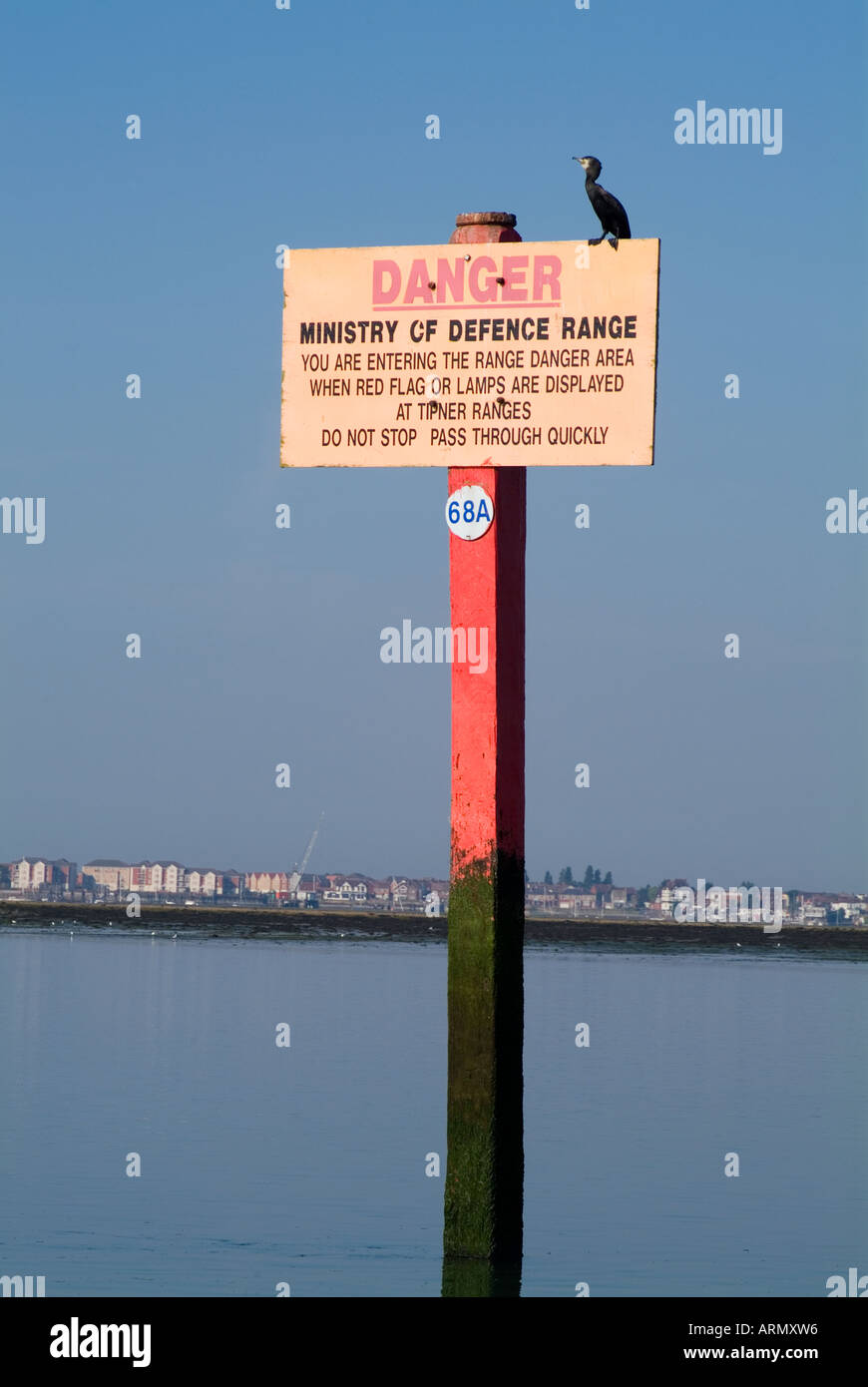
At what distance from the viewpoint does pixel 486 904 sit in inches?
579

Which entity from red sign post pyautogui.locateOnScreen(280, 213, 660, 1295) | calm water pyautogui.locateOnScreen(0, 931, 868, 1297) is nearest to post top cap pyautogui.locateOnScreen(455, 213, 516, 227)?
red sign post pyautogui.locateOnScreen(280, 213, 660, 1295)

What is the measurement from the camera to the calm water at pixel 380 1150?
18.7 meters

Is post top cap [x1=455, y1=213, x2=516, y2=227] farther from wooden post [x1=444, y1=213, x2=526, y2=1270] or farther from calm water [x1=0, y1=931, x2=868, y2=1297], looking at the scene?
calm water [x1=0, y1=931, x2=868, y2=1297]

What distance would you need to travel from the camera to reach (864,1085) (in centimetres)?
3872

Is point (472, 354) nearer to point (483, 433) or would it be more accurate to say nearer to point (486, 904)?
point (483, 433)

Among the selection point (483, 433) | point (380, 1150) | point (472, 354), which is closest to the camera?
point (483, 433)

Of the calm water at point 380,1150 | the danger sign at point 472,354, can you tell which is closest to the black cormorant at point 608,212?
the danger sign at point 472,354

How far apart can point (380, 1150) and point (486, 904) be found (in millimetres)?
13019

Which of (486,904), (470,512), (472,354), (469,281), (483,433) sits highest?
(469,281)

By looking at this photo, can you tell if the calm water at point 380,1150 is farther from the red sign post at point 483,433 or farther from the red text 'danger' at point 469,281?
the red text 'danger' at point 469,281

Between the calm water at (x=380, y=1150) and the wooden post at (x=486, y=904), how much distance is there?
2.00m

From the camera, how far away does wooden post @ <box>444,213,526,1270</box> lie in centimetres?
1455

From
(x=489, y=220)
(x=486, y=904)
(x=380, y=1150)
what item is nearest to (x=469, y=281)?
(x=489, y=220)

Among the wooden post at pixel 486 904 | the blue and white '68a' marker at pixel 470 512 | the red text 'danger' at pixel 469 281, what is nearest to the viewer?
the wooden post at pixel 486 904
